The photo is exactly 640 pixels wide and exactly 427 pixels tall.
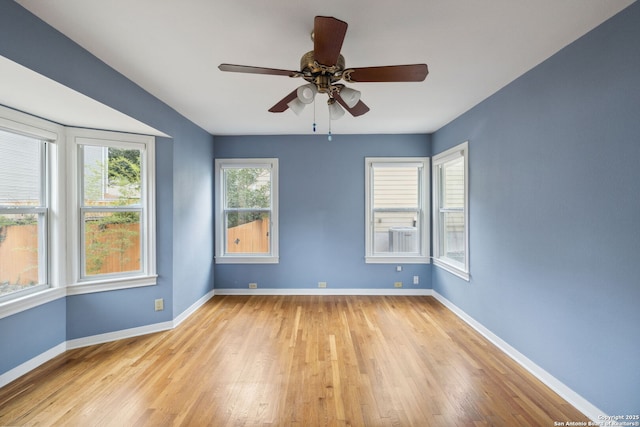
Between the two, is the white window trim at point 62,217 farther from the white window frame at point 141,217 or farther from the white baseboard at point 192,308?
the white baseboard at point 192,308

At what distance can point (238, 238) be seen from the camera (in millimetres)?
4730

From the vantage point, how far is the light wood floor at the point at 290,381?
1.94 metres

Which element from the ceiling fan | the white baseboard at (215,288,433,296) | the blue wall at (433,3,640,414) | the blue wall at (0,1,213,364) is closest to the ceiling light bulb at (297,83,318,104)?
the ceiling fan

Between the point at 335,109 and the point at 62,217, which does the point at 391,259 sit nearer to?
the point at 335,109

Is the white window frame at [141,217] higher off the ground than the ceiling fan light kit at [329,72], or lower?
lower

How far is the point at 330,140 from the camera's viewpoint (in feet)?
10.0

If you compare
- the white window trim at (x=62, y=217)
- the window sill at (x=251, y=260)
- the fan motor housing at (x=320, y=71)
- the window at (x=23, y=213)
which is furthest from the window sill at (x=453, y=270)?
the window at (x=23, y=213)

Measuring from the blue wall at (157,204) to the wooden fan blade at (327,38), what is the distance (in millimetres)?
1703

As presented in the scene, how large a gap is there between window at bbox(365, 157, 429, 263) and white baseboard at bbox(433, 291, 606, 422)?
1.37 metres

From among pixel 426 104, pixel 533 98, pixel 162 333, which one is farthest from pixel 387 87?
pixel 162 333

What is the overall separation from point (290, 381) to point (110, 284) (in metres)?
2.19

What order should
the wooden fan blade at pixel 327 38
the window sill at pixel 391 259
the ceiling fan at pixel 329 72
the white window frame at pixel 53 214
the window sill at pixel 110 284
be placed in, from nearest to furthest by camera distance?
the wooden fan blade at pixel 327 38, the ceiling fan at pixel 329 72, the white window frame at pixel 53 214, the window sill at pixel 110 284, the window sill at pixel 391 259

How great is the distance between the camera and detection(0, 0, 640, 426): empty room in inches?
69.7

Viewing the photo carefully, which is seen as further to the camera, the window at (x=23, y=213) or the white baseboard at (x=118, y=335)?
the white baseboard at (x=118, y=335)
